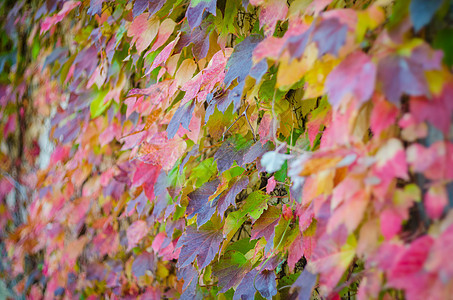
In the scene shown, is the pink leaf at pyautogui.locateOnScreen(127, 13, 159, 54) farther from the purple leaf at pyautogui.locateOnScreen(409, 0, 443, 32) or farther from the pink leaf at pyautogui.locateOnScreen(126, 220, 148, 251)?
the purple leaf at pyautogui.locateOnScreen(409, 0, 443, 32)

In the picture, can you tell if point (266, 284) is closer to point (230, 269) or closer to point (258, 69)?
point (230, 269)

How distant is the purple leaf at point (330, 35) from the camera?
1.88 ft

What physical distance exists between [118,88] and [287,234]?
977 millimetres

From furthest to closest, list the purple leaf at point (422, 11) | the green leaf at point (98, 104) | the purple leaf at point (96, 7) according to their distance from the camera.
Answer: the green leaf at point (98, 104), the purple leaf at point (96, 7), the purple leaf at point (422, 11)

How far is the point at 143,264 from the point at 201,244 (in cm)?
57

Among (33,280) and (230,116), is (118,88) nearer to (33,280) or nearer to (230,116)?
(230,116)

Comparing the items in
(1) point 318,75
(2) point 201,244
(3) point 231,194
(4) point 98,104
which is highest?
(1) point 318,75

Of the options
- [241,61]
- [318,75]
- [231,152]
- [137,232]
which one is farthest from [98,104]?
[318,75]

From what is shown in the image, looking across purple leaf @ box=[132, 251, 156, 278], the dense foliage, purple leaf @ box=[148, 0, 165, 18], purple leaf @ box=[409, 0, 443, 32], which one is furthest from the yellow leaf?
purple leaf @ box=[132, 251, 156, 278]

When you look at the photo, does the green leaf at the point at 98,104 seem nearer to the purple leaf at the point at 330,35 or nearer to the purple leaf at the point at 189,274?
the purple leaf at the point at 189,274

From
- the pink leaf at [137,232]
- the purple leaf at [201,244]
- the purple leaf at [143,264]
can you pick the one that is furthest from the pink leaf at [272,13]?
the purple leaf at [143,264]

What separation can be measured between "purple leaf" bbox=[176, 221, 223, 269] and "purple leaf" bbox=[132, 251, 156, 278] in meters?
0.51

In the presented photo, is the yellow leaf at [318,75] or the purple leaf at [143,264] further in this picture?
the purple leaf at [143,264]

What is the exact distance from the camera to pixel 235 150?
105 centimetres
